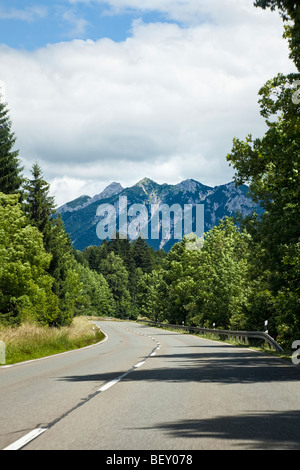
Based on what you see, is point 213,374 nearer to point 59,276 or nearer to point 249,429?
point 249,429

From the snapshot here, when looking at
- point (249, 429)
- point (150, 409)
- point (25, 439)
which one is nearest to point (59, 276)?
point (150, 409)

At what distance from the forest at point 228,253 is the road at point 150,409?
7083mm

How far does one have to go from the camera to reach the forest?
1719 centimetres

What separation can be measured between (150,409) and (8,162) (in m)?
49.7

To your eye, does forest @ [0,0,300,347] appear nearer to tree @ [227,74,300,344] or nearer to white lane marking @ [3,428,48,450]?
tree @ [227,74,300,344]

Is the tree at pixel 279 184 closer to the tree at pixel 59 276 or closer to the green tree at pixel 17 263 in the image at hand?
the green tree at pixel 17 263

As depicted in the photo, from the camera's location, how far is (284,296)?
23344 millimetres

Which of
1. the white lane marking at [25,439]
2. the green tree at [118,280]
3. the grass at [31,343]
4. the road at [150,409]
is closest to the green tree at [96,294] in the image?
the green tree at [118,280]

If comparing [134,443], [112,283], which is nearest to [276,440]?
[134,443]

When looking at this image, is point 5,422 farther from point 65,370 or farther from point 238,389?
point 65,370

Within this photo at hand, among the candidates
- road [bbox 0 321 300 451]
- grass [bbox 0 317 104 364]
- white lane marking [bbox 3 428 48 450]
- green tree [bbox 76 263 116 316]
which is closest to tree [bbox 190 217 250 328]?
grass [bbox 0 317 104 364]

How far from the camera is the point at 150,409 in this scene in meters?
7.87

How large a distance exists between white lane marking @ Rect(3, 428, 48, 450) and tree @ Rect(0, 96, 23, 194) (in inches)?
1937

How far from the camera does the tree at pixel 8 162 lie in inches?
2114
